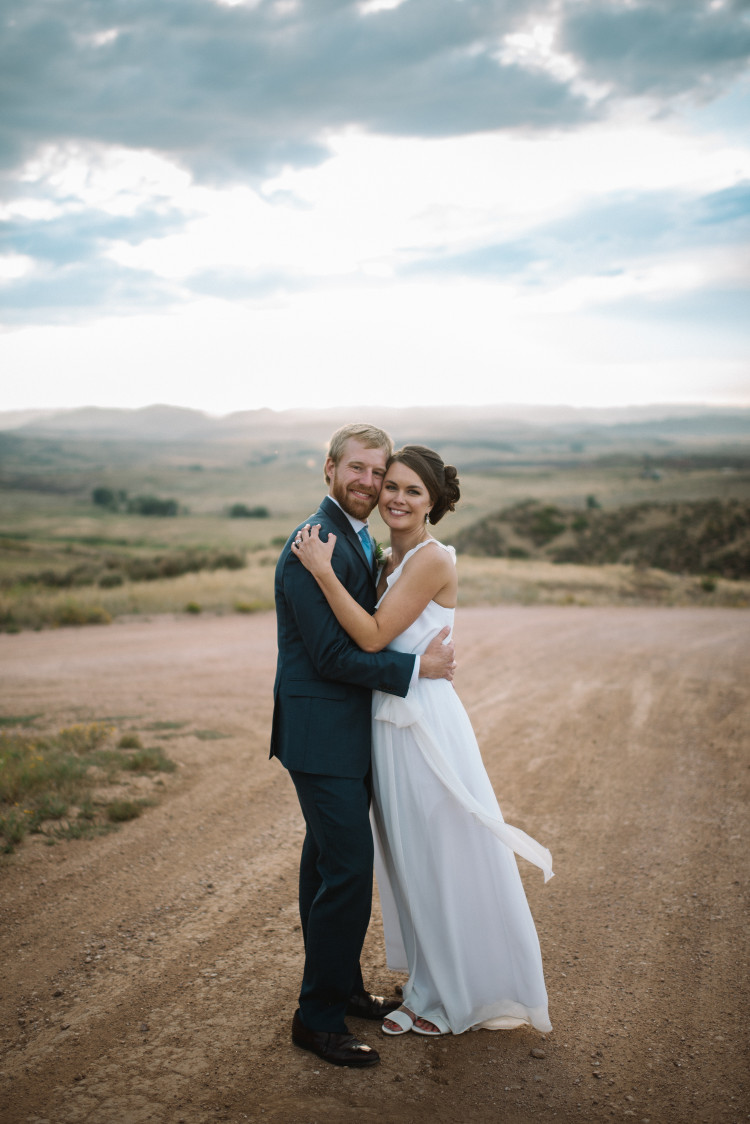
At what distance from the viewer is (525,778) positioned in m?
7.19

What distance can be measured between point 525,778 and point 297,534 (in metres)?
4.79

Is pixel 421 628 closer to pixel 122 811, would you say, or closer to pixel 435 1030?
pixel 435 1030

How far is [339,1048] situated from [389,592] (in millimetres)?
1982

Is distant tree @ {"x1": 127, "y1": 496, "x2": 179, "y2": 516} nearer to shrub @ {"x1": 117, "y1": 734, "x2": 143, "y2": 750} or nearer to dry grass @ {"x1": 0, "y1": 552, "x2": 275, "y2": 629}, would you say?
dry grass @ {"x1": 0, "y1": 552, "x2": 275, "y2": 629}

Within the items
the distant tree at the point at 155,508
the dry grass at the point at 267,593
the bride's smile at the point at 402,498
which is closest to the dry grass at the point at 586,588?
the dry grass at the point at 267,593

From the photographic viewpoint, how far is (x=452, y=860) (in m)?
3.43

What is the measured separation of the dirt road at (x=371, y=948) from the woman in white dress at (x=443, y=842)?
21cm

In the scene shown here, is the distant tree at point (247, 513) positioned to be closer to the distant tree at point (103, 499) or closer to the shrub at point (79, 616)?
the distant tree at point (103, 499)

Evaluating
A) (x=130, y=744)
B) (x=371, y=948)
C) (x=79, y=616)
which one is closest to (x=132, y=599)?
(x=79, y=616)

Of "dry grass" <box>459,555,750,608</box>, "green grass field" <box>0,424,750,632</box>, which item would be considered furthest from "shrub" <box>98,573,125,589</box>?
"dry grass" <box>459,555,750,608</box>

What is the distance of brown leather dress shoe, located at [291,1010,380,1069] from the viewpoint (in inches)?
128

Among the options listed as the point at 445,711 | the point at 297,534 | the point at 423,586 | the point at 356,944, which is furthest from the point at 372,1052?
the point at 297,534

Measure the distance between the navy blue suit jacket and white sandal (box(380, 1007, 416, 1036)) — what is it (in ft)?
4.05

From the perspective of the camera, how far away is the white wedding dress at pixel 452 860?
3410 mm
